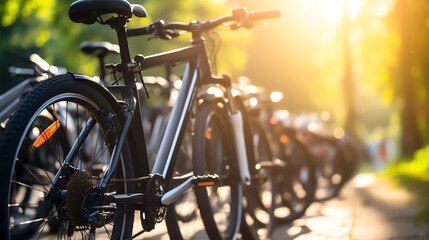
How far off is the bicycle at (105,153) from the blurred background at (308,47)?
142 centimetres

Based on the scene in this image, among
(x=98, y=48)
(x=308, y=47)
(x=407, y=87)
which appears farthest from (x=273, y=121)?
(x=308, y=47)

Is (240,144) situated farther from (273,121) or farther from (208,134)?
(273,121)

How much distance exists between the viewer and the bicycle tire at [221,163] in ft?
A: 17.1

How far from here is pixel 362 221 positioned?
7246 millimetres

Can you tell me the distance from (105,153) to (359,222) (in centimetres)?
343

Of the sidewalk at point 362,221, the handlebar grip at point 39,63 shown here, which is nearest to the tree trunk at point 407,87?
the sidewalk at point 362,221

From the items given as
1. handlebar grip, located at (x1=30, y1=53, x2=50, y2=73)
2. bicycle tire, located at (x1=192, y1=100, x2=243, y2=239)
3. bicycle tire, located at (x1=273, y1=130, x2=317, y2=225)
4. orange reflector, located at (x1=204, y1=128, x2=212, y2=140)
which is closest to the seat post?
bicycle tire, located at (x1=192, y1=100, x2=243, y2=239)

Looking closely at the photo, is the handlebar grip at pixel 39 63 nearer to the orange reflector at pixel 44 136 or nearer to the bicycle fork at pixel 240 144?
the bicycle fork at pixel 240 144

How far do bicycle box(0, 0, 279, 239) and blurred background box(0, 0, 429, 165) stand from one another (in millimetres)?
1416

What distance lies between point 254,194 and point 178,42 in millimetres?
25424

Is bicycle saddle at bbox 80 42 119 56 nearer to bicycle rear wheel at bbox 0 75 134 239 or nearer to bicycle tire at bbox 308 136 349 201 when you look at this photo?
bicycle rear wheel at bbox 0 75 134 239

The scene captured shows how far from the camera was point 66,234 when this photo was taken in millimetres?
3697

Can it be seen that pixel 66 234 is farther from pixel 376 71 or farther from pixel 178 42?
pixel 178 42

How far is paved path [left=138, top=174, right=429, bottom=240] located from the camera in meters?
6.14
